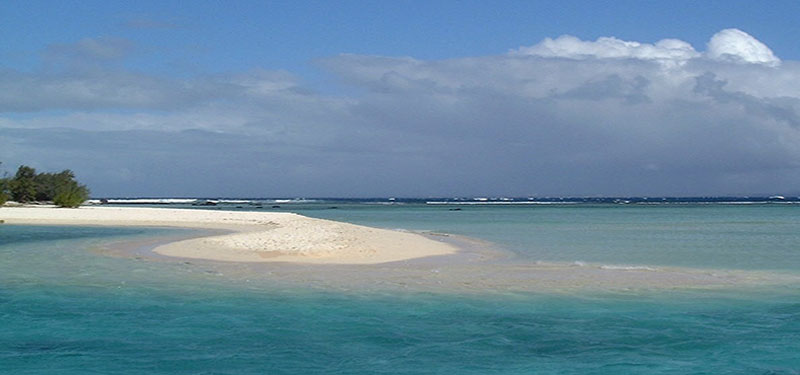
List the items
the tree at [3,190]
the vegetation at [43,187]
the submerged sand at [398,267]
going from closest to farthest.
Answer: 1. the submerged sand at [398,267]
2. the tree at [3,190]
3. the vegetation at [43,187]

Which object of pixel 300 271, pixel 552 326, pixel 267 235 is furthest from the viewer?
pixel 267 235

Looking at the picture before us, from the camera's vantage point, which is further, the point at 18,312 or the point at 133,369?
the point at 18,312

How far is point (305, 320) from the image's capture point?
13.1m

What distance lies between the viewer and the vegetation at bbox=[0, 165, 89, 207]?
76.4 metres

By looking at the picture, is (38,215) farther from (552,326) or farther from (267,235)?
(552,326)

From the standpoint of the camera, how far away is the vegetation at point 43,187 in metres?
76.4

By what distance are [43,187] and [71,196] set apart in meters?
13.4

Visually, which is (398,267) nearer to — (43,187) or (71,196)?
(71,196)

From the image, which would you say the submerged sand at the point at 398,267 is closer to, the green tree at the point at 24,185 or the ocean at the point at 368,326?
the ocean at the point at 368,326

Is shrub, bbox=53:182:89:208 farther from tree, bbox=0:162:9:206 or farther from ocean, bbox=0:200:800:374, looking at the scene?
ocean, bbox=0:200:800:374

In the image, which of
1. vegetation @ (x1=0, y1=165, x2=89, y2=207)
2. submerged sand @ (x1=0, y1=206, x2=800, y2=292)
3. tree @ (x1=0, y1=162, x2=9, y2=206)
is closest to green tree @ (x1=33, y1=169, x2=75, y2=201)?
vegetation @ (x1=0, y1=165, x2=89, y2=207)

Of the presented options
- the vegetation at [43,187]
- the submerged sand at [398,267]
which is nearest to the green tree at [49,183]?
the vegetation at [43,187]

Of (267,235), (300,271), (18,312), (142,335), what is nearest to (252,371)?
(142,335)

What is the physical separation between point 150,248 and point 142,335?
16928 millimetres
